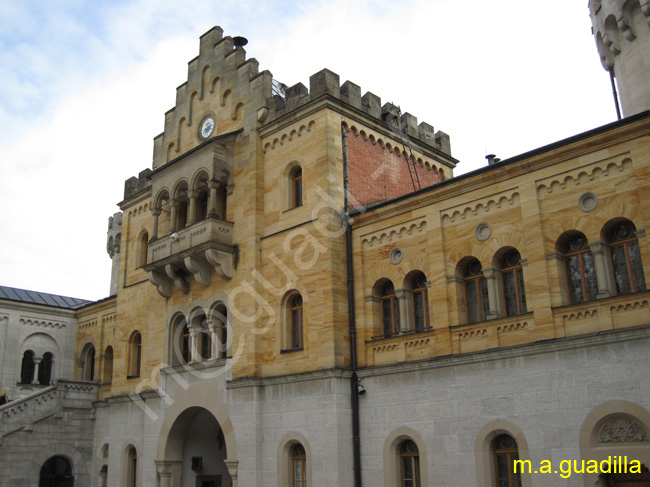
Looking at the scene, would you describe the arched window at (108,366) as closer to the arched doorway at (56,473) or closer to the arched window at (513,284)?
the arched doorway at (56,473)

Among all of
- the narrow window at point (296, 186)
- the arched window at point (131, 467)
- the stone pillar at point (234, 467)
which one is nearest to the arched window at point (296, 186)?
the narrow window at point (296, 186)

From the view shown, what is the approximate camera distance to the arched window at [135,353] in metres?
28.5

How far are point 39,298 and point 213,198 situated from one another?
1674 centimetres

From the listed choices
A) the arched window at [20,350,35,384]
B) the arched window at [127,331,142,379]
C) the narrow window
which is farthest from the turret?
the narrow window

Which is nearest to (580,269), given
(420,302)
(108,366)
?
(420,302)

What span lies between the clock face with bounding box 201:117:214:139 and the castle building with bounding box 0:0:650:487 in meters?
0.14

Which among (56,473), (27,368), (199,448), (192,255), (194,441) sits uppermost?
(192,255)

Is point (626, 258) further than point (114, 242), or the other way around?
point (114, 242)

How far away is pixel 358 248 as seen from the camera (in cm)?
2100

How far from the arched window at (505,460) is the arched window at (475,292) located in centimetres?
318

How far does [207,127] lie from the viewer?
26.8m

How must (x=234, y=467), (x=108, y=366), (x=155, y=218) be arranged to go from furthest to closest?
1. (x=108, y=366)
2. (x=155, y=218)
3. (x=234, y=467)

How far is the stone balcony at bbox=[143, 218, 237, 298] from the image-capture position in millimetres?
23156

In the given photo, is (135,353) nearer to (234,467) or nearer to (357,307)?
(234,467)
